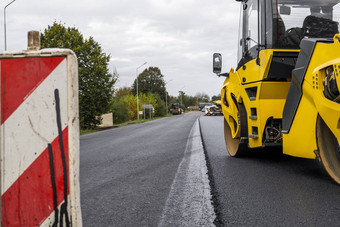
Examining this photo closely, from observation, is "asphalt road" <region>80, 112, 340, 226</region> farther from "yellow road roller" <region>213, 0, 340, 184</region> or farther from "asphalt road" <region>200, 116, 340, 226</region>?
"yellow road roller" <region>213, 0, 340, 184</region>

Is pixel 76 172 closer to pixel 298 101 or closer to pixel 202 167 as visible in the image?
pixel 298 101

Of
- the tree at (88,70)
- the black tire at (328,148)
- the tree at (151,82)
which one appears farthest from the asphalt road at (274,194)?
the tree at (151,82)

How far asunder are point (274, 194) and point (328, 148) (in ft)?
A: 2.61

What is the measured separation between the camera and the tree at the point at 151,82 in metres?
85.6

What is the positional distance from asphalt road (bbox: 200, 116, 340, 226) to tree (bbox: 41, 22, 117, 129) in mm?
20055

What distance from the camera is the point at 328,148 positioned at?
3.62 metres

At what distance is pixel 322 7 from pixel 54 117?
466 centimetres

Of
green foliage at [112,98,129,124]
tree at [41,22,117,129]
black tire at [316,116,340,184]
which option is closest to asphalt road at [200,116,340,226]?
black tire at [316,116,340,184]

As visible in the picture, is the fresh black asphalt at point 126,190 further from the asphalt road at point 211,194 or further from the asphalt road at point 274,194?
the asphalt road at point 274,194

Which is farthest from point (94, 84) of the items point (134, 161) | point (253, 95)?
point (253, 95)

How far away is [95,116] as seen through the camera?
25.8 m

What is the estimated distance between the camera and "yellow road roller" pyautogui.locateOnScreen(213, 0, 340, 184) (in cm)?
340

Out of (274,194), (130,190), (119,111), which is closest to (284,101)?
(274,194)

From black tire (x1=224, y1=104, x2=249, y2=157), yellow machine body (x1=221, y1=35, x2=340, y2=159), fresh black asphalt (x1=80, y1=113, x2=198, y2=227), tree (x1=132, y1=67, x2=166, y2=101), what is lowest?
fresh black asphalt (x1=80, y1=113, x2=198, y2=227)
